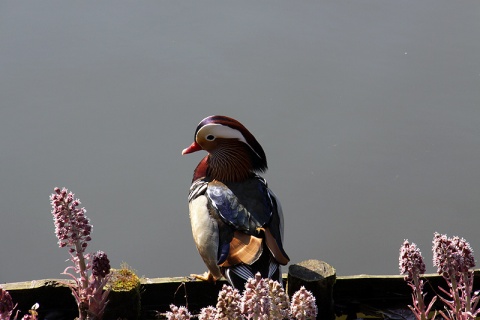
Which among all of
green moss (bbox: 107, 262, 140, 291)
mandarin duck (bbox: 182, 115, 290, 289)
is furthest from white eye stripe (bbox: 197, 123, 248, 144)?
green moss (bbox: 107, 262, 140, 291)

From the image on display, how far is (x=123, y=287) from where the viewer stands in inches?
99.5

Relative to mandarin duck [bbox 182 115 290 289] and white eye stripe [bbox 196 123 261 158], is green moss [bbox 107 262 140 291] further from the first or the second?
white eye stripe [bbox 196 123 261 158]

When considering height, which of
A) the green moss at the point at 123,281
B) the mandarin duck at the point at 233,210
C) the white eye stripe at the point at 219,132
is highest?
the white eye stripe at the point at 219,132

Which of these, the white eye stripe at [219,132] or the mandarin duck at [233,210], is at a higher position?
the white eye stripe at [219,132]

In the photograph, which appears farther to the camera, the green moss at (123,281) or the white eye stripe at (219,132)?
the white eye stripe at (219,132)

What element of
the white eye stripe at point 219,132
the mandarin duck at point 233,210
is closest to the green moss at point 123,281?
the mandarin duck at point 233,210

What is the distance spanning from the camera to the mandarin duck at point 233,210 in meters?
2.48

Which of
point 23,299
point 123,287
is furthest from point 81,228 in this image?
point 23,299

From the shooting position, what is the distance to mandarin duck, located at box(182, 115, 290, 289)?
2.48 meters

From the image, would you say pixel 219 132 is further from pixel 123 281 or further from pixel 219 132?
pixel 123 281

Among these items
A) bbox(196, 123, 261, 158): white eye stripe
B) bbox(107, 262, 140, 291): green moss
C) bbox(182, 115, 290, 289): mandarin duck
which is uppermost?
bbox(196, 123, 261, 158): white eye stripe

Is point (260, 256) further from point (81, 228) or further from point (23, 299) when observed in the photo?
point (23, 299)

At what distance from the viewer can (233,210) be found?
2.64 meters

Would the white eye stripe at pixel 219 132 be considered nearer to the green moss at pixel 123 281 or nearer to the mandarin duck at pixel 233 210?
the mandarin duck at pixel 233 210
